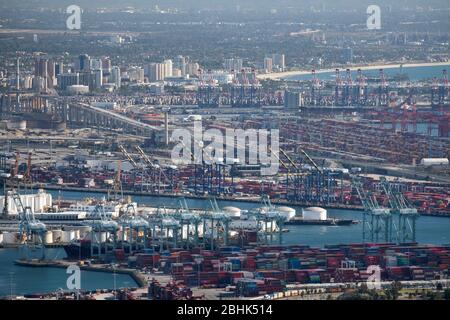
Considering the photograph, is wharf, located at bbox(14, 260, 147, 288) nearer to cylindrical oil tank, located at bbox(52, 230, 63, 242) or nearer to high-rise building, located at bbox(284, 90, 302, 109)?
cylindrical oil tank, located at bbox(52, 230, 63, 242)

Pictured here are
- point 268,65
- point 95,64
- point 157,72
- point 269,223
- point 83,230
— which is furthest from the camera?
point 268,65

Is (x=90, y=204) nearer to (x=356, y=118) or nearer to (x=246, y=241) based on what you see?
(x=246, y=241)

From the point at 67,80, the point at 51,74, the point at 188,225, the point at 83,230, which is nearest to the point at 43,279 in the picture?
the point at 188,225

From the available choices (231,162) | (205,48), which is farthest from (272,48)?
(231,162)

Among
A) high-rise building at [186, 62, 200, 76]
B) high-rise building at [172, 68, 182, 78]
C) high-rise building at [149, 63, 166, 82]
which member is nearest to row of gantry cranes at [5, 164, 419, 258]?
high-rise building at [149, 63, 166, 82]

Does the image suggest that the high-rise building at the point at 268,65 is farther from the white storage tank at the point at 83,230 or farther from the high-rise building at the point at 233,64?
the white storage tank at the point at 83,230

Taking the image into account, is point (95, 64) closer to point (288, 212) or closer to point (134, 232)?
point (288, 212)

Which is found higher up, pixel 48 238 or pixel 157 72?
pixel 48 238
